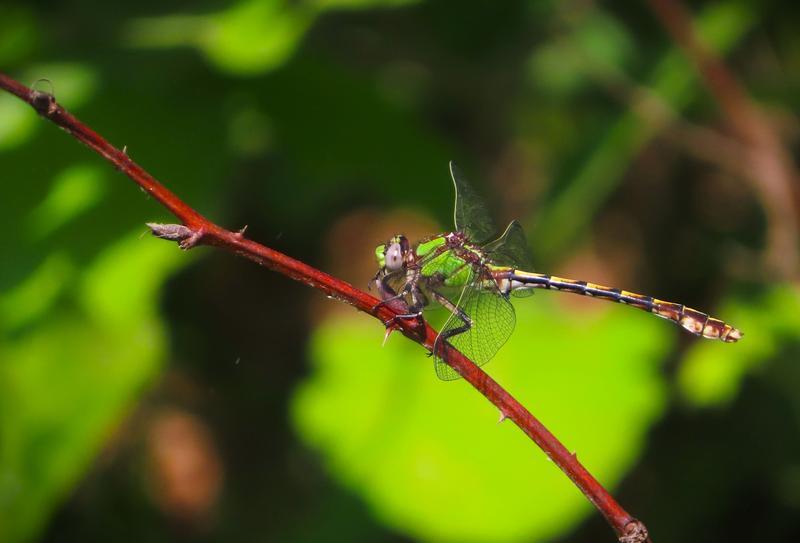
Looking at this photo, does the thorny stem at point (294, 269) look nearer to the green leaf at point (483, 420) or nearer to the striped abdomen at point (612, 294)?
the striped abdomen at point (612, 294)

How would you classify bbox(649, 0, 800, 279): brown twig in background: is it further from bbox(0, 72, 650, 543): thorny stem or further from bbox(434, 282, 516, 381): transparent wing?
bbox(0, 72, 650, 543): thorny stem

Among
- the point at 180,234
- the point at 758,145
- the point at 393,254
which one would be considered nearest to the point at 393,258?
the point at 393,254

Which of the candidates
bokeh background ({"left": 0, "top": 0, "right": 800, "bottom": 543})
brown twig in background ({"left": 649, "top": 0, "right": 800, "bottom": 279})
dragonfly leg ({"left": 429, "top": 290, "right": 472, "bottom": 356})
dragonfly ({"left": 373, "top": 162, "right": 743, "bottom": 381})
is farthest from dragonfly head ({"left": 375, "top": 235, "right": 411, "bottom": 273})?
brown twig in background ({"left": 649, "top": 0, "right": 800, "bottom": 279})

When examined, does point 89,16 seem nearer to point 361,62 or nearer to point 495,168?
point 361,62

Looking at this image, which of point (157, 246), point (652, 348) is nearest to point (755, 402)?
point (652, 348)

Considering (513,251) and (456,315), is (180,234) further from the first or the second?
(513,251)

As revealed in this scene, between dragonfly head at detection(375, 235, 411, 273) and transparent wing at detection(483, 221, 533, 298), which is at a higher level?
transparent wing at detection(483, 221, 533, 298)

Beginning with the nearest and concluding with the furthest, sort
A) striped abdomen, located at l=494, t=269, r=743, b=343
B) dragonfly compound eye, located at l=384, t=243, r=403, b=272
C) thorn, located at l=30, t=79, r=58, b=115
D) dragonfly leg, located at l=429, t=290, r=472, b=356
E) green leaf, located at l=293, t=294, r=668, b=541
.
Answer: thorn, located at l=30, t=79, r=58, b=115, dragonfly leg, located at l=429, t=290, r=472, b=356, dragonfly compound eye, located at l=384, t=243, r=403, b=272, striped abdomen, located at l=494, t=269, r=743, b=343, green leaf, located at l=293, t=294, r=668, b=541
